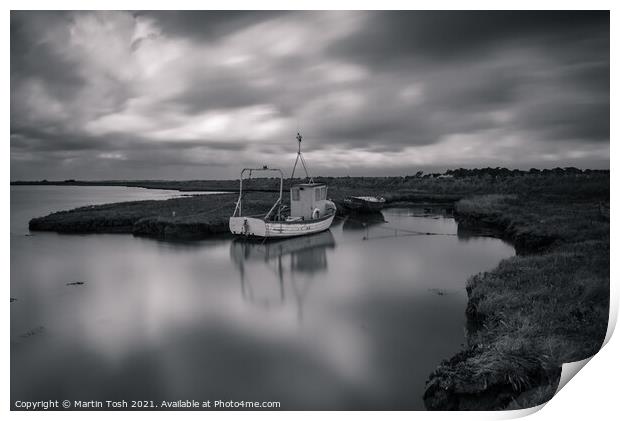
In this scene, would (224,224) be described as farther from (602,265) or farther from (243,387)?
(602,265)

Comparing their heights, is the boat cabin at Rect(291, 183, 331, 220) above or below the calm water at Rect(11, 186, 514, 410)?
above

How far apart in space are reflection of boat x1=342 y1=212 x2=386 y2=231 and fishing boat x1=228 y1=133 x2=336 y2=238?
1552 mm

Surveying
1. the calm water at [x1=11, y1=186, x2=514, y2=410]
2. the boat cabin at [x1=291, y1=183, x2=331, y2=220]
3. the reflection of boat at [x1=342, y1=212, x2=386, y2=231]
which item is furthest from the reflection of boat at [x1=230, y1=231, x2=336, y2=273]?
the reflection of boat at [x1=342, y1=212, x2=386, y2=231]

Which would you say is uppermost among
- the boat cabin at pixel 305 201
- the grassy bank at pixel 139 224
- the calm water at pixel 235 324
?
the boat cabin at pixel 305 201

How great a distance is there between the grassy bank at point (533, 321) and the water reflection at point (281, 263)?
3.25 m

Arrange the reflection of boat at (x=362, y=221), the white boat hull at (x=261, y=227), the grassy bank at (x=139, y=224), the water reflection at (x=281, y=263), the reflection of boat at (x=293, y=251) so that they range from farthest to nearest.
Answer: the reflection of boat at (x=362, y=221) < the grassy bank at (x=139, y=224) < the white boat hull at (x=261, y=227) < the reflection of boat at (x=293, y=251) < the water reflection at (x=281, y=263)

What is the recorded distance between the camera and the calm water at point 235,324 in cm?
484

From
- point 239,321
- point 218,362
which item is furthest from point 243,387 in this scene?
point 239,321

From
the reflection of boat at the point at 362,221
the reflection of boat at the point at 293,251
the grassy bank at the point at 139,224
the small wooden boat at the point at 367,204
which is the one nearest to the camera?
the reflection of boat at the point at 293,251

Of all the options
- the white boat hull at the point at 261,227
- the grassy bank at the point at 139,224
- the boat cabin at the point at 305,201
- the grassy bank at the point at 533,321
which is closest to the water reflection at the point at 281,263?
the white boat hull at the point at 261,227

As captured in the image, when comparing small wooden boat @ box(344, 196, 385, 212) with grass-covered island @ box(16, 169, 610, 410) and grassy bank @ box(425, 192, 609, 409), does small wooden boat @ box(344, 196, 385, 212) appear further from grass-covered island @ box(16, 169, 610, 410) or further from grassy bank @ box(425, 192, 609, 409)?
grassy bank @ box(425, 192, 609, 409)

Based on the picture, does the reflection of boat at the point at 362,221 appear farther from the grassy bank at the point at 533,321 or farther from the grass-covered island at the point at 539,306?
the grassy bank at the point at 533,321

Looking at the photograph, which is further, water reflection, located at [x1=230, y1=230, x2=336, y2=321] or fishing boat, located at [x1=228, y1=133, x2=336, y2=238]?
fishing boat, located at [x1=228, y1=133, x2=336, y2=238]

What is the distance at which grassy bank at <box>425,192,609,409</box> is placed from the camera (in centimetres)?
408
